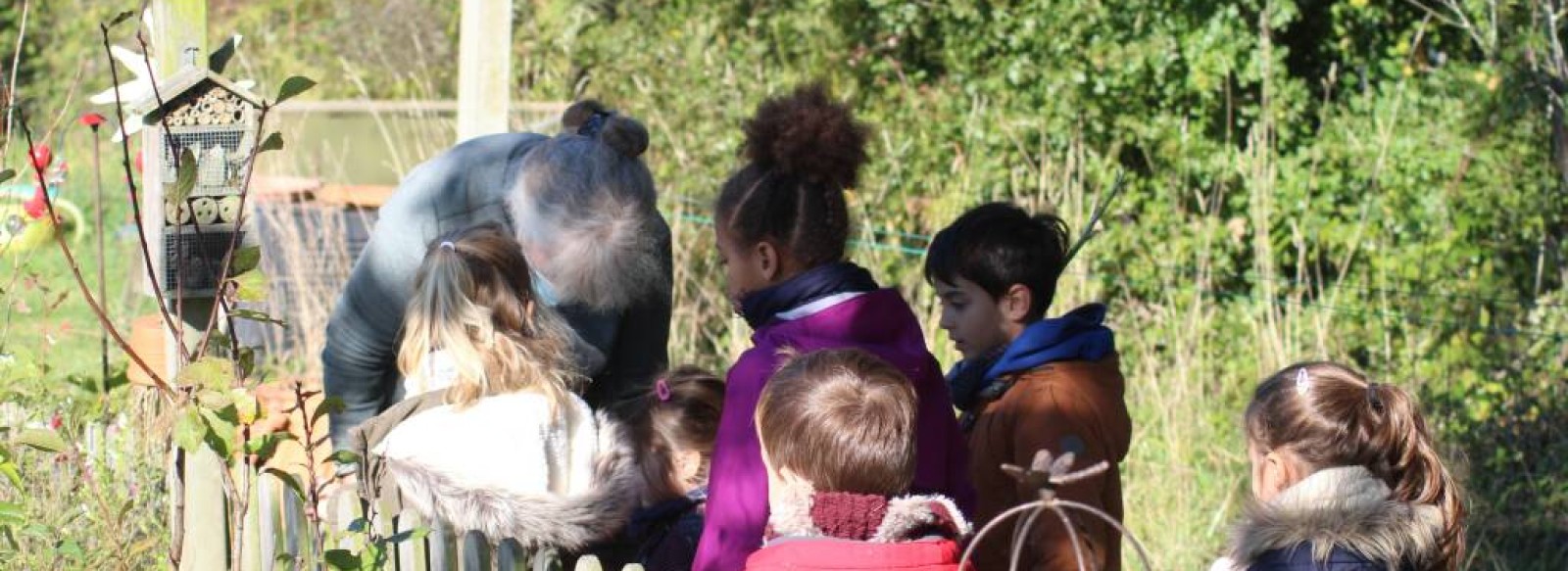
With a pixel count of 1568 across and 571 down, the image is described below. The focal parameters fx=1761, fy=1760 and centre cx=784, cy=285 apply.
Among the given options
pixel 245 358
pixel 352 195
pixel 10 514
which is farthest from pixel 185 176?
pixel 352 195

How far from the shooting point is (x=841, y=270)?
2930 mm

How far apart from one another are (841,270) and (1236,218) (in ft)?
19.4

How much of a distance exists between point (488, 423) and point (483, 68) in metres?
2.66

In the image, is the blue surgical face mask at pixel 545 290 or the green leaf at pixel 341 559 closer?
the green leaf at pixel 341 559

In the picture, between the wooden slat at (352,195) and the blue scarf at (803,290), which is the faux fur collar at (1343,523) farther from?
the wooden slat at (352,195)

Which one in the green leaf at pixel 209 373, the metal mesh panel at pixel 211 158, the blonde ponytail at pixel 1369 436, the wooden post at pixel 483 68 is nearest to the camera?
the green leaf at pixel 209 373

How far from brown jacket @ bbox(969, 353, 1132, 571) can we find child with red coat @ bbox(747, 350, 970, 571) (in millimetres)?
583

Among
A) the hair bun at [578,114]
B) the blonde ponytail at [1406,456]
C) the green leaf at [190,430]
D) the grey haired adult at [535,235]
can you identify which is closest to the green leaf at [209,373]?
the green leaf at [190,430]

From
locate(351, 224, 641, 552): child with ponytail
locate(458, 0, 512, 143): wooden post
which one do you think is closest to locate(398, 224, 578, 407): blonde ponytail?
locate(351, 224, 641, 552): child with ponytail

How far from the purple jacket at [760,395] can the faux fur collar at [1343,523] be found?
0.48 m

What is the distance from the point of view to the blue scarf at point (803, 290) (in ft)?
9.52

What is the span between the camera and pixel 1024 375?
321 centimetres

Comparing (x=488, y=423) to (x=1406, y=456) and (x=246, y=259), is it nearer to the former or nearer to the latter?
(x=246, y=259)

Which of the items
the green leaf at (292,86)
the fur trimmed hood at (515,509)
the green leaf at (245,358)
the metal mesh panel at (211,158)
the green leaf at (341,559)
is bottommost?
the fur trimmed hood at (515,509)
